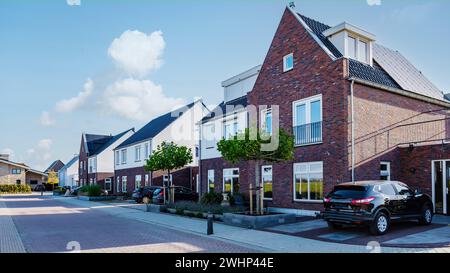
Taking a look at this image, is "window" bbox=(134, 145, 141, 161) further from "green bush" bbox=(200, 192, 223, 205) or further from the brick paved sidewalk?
the brick paved sidewalk

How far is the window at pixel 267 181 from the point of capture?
18719mm

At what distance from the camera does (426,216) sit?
40.7 feet

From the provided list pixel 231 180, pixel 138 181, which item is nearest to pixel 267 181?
pixel 231 180

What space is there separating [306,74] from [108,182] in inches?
1377

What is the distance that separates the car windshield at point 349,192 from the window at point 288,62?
25.6ft

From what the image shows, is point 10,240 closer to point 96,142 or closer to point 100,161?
point 100,161

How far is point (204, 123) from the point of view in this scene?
2547cm

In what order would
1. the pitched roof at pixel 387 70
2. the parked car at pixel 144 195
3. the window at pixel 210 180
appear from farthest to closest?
the parked car at pixel 144 195 → the window at pixel 210 180 → the pitched roof at pixel 387 70

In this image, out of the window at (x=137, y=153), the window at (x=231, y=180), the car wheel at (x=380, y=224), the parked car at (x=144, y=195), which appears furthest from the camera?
the window at (x=137, y=153)

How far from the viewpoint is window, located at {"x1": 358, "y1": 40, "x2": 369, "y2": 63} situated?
17.3m

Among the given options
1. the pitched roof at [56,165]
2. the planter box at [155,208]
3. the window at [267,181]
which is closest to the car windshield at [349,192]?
the window at [267,181]

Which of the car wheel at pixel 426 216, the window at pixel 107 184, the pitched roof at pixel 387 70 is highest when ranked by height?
the pitched roof at pixel 387 70

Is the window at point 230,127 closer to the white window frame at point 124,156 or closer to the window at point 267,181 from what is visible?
the window at point 267,181
